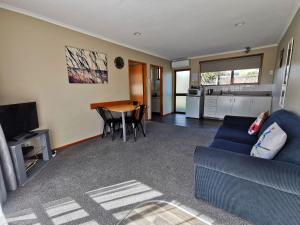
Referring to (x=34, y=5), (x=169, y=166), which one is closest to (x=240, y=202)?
(x=169, y=166)

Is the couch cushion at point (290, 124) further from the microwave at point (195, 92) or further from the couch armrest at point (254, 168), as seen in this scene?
the microwave at point (195, 92)

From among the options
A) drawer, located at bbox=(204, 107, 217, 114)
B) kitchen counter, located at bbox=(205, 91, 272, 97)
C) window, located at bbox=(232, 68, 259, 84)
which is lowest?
drawer, located at bbox=(204, 107, 217, 114)

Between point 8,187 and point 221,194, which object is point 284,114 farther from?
point 8,187

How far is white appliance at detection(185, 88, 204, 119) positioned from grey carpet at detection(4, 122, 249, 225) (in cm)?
225

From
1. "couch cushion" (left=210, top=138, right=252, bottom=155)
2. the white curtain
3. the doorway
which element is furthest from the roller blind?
the white curtain

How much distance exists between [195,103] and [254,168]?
4.49 m

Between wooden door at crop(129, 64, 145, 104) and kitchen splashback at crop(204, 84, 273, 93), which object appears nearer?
kitchen splashback at crop(204, 84, 273, 93)

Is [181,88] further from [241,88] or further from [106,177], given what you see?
[106,177]

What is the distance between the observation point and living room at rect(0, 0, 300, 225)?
4.07 feet

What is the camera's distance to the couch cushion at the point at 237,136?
2.06m

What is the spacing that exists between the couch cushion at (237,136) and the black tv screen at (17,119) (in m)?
2.90

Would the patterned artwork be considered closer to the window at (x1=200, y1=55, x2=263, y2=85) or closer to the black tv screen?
the black tv screen

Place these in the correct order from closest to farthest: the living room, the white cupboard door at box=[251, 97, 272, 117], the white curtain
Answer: the living room → the white curtain → the white cupboard door at box=[251, 97, 272, 117]

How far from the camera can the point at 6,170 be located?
1672 mm
